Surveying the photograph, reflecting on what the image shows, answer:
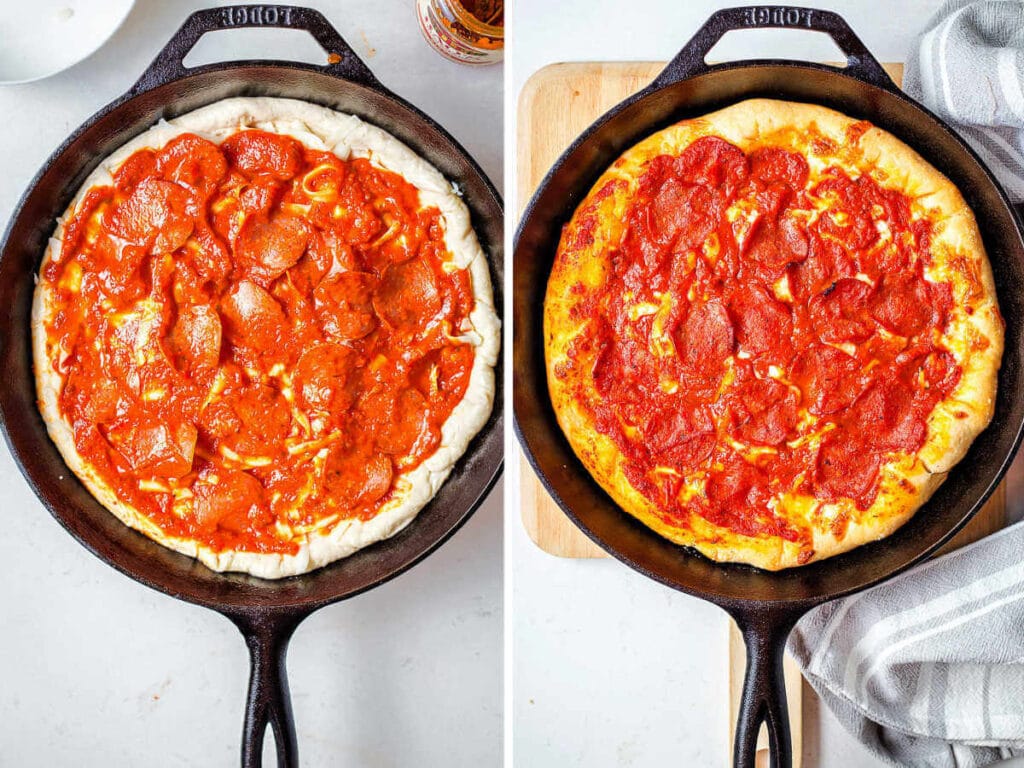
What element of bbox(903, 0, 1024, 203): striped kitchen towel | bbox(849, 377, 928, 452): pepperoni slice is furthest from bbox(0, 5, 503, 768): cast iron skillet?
bbox(903, 0, 1024, 203): striped kitchen towel

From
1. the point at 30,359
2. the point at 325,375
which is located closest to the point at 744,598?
the point at 325,375

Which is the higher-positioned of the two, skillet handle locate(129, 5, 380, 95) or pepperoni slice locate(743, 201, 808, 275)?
skillet handle locate(129, 5, 380, 95)

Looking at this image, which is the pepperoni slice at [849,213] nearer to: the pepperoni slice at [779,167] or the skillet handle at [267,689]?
the pepperoni slice at [779,167]

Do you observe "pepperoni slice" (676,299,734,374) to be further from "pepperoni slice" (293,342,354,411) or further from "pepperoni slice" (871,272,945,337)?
"pepperoni slice" (293,342,354,411)

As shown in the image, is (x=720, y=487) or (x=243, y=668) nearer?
(x=720, y=487)

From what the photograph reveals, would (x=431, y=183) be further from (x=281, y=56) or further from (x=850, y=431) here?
(x=850, y=431)

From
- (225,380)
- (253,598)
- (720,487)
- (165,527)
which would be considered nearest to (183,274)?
(225,380)
